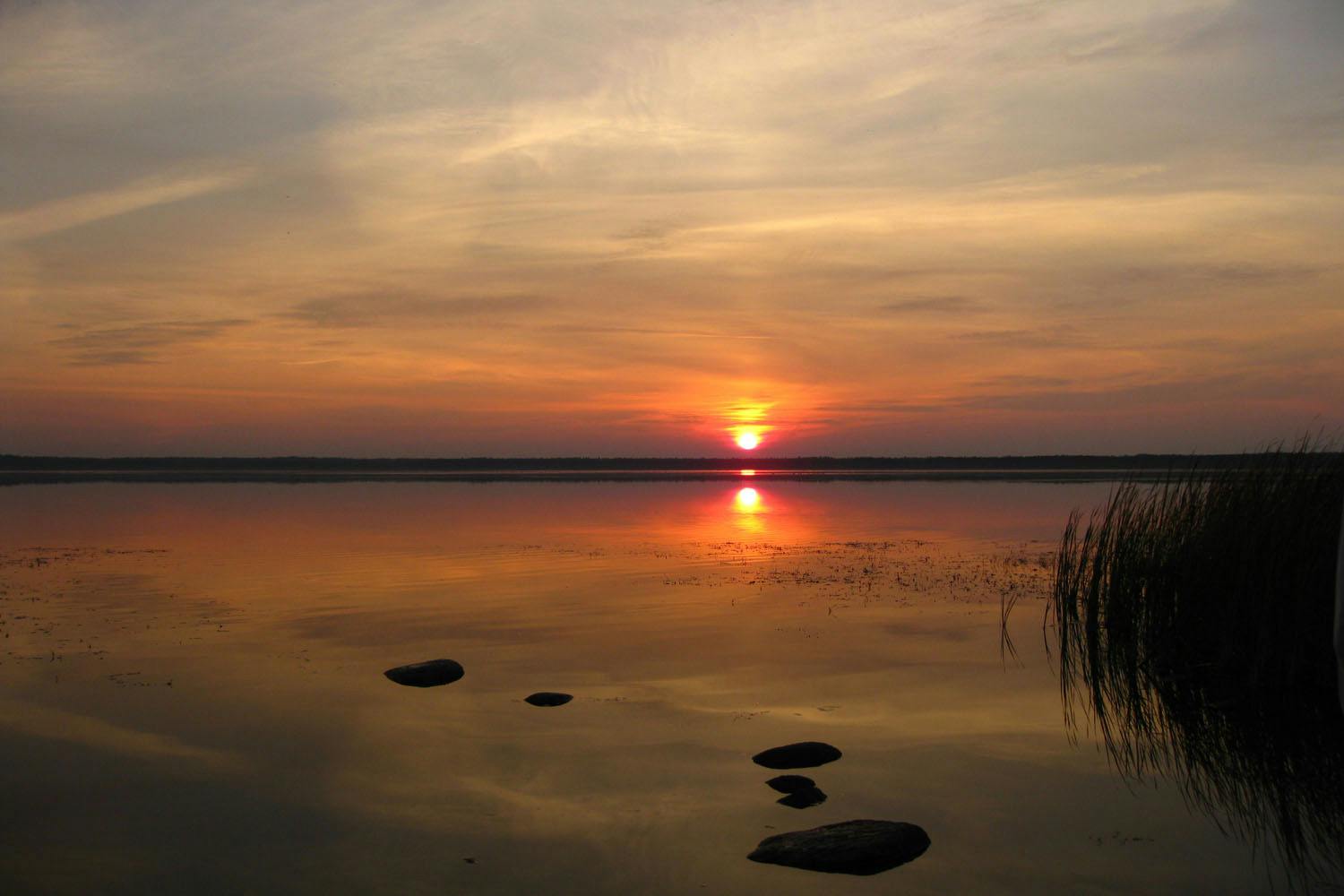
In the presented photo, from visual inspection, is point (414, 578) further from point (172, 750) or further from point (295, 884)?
point (295, 884)

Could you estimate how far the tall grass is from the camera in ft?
30.0

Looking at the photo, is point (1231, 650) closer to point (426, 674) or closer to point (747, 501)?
point (426, 674)

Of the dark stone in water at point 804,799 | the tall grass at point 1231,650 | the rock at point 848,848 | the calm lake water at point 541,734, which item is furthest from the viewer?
the tall grass at point 1231,650

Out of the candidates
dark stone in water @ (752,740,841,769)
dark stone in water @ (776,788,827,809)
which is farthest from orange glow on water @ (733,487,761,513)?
dark stone in water @ (776,788,827,809)

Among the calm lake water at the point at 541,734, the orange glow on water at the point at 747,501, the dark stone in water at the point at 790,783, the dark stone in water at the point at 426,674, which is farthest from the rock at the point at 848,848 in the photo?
the orange glow on water at the point at 747,501

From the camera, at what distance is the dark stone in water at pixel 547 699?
11422 mm

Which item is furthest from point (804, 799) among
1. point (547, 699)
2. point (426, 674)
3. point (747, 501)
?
point (747, 501)

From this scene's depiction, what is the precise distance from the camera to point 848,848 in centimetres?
709

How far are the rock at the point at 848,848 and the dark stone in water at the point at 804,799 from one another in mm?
648

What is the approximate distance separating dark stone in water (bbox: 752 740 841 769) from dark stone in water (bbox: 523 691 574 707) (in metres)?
2.77

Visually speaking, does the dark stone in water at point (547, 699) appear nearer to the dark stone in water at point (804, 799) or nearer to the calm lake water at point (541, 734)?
the calm lake water at point (541, 734)

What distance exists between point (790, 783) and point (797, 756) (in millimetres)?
702

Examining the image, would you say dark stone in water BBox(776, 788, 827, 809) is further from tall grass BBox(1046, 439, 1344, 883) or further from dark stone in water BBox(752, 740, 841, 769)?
tall grass BBox(1046, 439, 1344, 883)

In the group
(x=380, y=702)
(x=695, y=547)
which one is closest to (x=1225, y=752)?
(x=380, y=702)
